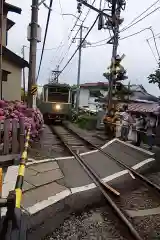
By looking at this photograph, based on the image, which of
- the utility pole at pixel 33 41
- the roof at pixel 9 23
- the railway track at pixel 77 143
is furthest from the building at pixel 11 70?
the railway track at pixel 77 143

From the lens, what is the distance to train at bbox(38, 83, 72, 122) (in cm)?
2981

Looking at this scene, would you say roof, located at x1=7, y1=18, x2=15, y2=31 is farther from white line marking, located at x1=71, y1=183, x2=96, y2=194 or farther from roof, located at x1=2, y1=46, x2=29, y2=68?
white line marking, located at x1=71, y1=183, x2=96, y2=194

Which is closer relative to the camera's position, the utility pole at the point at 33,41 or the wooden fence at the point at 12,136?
the wooden fence at the point at 12,136

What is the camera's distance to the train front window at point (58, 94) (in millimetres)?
30188

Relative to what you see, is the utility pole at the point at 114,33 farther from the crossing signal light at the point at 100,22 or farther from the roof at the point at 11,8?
the roof at the point at 11,8

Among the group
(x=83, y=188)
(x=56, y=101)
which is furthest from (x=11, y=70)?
(x=83, y=188)

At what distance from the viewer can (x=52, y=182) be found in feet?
22.9

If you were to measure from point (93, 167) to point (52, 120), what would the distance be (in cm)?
2205

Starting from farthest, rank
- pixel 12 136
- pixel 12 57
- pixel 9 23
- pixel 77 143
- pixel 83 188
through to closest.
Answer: pixel 9 23
pixel 12 57
pixel 77 143
pixel 12 136
pixel 83 188

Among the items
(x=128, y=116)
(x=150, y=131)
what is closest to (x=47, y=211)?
(x=150, y=131)

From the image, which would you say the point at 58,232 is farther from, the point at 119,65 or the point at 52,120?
the point at 52,120

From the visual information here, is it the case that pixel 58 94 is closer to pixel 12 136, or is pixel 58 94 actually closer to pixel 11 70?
pixel 11 70

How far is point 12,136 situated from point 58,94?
72.8 ft

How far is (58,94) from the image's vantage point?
99.8 ft
